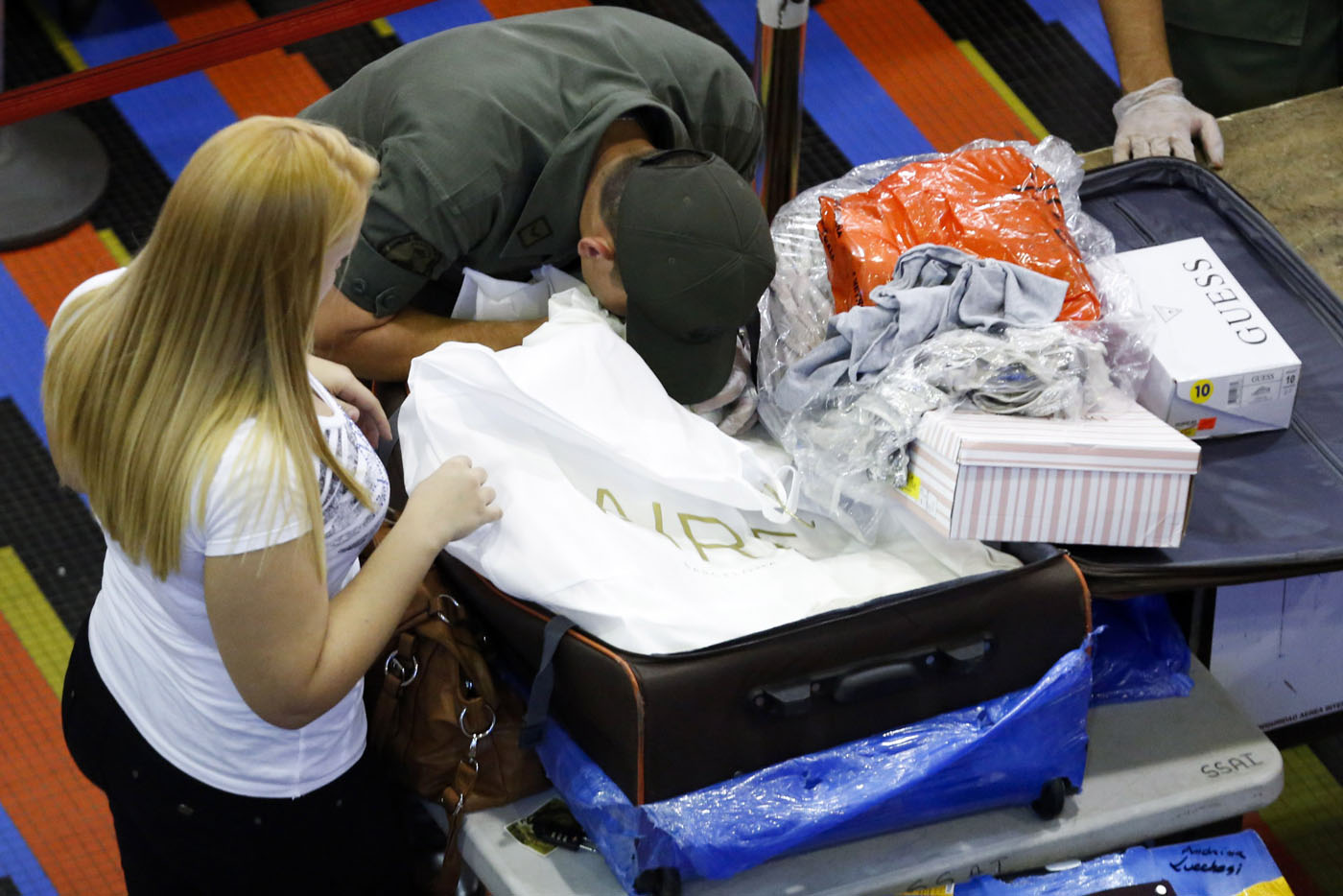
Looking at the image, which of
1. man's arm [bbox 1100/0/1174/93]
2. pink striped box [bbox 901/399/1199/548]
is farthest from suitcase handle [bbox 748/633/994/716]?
man's arm [bbox 1100/0/1174/93]

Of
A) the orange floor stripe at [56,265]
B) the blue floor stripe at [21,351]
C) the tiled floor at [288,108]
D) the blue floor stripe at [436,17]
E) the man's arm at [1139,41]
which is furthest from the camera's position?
the blue floor stripe at [436,17]

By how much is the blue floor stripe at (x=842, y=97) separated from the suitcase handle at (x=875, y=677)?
1987 millimetres

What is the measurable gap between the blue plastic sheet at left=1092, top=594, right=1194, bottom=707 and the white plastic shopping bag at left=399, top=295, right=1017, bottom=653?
27cm

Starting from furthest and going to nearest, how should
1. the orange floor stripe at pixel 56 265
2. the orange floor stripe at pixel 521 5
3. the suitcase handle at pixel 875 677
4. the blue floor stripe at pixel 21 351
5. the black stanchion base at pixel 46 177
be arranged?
the orange floor stripe at pixel 521 5
the black stanchion base at pixel 46 177
the orange floor stripe at pixel 56 265
the blue floor stripe at pixel 21 351
the suitcase handle at pixel 875 677

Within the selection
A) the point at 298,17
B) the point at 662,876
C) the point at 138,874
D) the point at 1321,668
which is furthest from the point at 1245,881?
the point at 298,17

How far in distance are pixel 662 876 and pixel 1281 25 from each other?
6.96ft

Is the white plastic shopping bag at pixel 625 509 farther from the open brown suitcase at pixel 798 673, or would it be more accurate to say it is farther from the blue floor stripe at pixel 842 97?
the blue floor stripe at pixel 842 97

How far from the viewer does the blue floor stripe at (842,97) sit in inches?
133

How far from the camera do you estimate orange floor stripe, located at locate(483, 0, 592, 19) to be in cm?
365

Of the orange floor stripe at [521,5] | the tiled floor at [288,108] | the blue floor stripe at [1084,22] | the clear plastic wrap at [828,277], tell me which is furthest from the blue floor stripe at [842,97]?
the clear plastic wrap at [828,277]

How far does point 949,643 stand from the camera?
1.56 metres

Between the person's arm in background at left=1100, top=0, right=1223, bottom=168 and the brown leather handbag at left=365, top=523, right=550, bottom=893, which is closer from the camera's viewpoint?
the brown leather handbag at left=365, top=523, right=550, bottom=893

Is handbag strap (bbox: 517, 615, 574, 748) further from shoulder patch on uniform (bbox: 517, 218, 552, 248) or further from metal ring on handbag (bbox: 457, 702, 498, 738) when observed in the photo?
shoulder patch on uniform (bbox: 517, 218, 552, 248)

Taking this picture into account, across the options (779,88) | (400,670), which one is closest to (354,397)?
(400,670)
